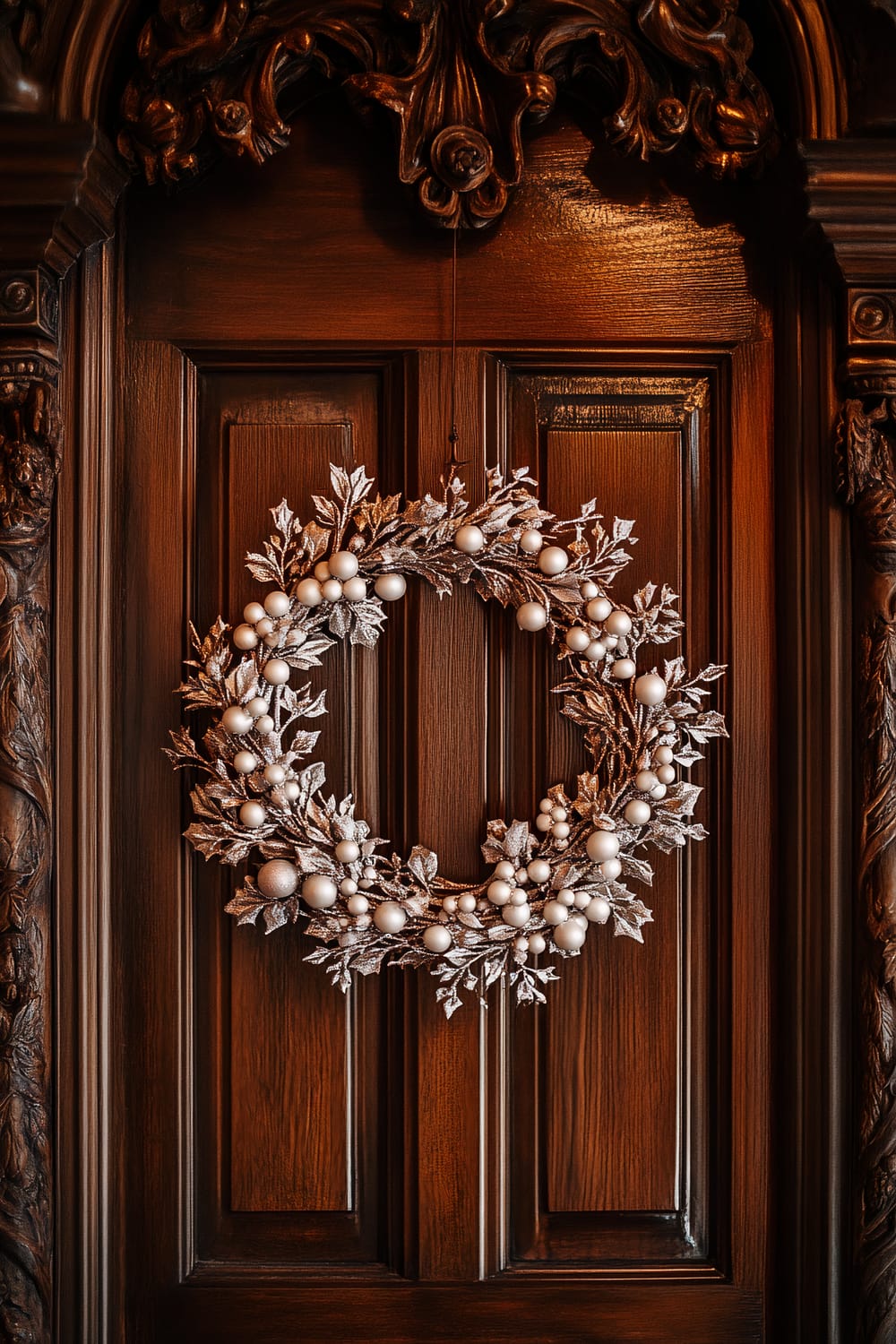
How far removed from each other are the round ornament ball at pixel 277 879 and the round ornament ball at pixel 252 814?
0.05 metres

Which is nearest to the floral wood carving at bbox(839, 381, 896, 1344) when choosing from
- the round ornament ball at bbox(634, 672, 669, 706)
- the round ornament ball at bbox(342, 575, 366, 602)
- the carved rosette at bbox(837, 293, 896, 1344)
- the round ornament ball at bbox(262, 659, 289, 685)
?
the carved rosette at bbox(837, 293, 896, 1344)

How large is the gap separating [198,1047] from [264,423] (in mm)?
784

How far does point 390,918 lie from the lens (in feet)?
4.21

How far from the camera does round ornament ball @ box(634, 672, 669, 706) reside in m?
1.30

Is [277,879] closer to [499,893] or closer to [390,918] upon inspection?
[390,918]

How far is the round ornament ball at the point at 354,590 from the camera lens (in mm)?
1302

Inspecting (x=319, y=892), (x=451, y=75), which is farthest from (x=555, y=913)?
(x=451, y=75)

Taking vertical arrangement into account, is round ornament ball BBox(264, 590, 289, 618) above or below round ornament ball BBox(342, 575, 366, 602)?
below

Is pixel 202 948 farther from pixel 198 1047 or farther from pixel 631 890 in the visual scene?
pixel 631 890

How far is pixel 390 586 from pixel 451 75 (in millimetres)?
610

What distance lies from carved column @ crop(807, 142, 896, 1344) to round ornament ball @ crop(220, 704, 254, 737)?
0.73 meters

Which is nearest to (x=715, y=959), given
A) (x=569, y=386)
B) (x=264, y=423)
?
(x=569, y=386)

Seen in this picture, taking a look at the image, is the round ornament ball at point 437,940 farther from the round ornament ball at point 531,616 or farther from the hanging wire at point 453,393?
the hanging wire at point 453,393

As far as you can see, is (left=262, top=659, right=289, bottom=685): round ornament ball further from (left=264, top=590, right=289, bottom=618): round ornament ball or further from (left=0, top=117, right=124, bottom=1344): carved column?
(left=0, top=117, right=124, bottom=1344): carved column
